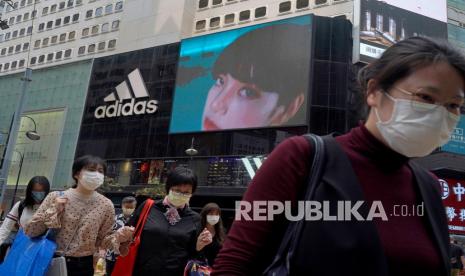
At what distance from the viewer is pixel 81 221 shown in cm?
378

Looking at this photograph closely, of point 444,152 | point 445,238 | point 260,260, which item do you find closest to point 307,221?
point 260,260

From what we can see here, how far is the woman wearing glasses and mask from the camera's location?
1.25 meters

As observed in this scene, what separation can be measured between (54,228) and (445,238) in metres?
2.94

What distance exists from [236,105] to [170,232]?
1015 inches

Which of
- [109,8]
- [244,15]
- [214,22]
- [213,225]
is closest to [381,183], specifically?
[213,225]

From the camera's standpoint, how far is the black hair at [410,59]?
1.43 m

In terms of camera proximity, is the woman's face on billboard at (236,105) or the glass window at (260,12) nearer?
the woman's face on billboard at (236,105)

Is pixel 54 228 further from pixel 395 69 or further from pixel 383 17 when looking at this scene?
pixel 383 17

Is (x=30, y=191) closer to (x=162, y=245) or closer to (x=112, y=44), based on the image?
(x=162, y=245)

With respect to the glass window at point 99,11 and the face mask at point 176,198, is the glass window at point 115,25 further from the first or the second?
the face mask at point 176,198

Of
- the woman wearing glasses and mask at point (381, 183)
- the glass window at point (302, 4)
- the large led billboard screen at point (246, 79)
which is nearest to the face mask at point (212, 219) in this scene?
the woman wearing glasses and mask at point (381, 183)

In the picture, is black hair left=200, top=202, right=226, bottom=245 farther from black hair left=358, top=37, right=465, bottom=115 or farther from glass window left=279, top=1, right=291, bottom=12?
glass window left=279, top=1, right=291, bottom=12

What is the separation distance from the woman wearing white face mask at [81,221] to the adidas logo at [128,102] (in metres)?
30.5

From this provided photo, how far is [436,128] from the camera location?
1.47 m
